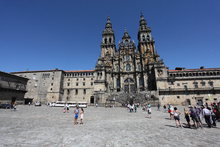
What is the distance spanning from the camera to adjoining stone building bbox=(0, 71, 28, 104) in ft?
115

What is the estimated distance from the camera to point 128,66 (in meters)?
56.2

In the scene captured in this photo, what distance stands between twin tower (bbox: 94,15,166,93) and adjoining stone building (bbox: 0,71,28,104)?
27.2m

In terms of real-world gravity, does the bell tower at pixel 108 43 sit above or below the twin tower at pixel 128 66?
above

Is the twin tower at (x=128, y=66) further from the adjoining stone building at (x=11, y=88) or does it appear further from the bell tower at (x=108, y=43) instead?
the adjoining stone building at (x=11, y=88)

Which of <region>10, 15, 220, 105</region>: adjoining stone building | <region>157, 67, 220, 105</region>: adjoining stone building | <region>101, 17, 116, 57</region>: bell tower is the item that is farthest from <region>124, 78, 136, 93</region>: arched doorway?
<region>101, 17, 116, 57</region>: bell tower

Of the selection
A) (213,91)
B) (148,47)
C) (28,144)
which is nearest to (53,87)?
(148,47)

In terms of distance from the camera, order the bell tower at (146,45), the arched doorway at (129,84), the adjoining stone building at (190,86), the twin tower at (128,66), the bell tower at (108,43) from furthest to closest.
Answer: the bell tower at (108,43), the bell tower at (146,45), the arched doorway at (129,84), the twin tower at (128,66), the adjoining stone building at (190,86)

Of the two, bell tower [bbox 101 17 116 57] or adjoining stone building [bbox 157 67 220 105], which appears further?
bell tower [bbox 101 17 116 57]

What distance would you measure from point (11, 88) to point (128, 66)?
4582 cm

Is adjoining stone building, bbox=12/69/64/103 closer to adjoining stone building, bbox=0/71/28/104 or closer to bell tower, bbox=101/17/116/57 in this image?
adjoining stone building, bbox=0/71/28/104

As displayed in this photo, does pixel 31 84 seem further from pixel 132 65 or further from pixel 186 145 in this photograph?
pixel 186 145

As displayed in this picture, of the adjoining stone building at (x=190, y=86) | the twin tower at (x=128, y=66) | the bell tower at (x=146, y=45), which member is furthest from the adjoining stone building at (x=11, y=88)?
the bell tower at (x=146, y=45)

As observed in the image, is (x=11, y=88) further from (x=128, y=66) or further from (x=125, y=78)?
(x=128, y=66)

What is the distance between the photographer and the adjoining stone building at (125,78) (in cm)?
4422
